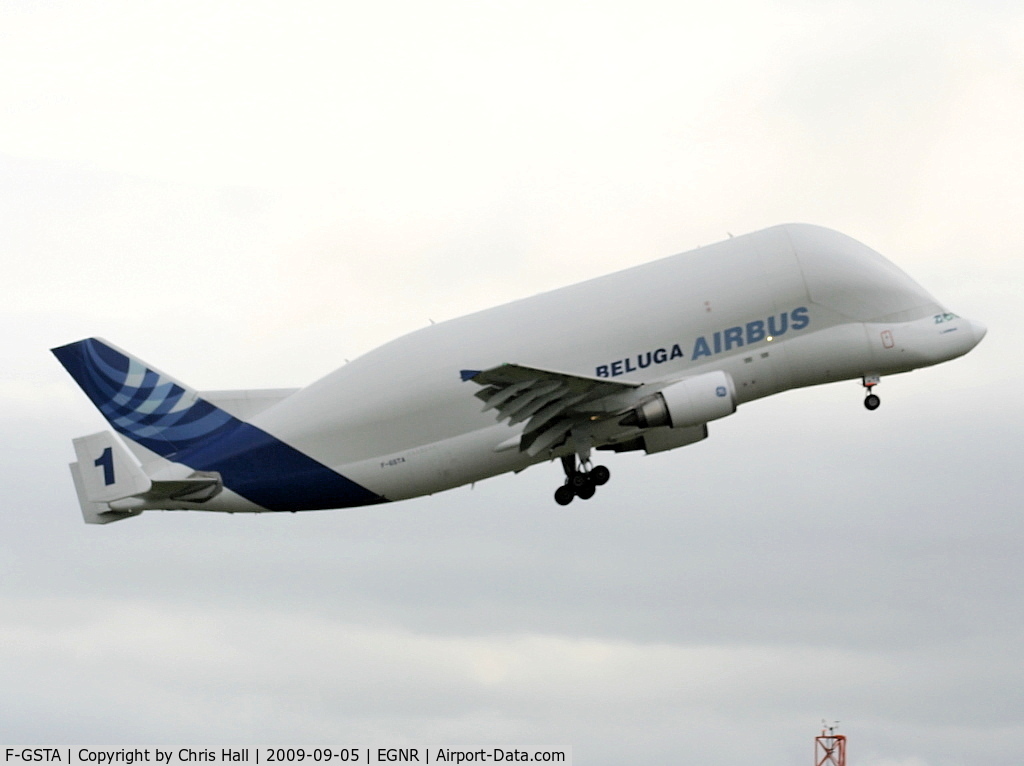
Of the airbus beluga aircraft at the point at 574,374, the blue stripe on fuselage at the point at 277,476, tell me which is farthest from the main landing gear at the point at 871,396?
the blue stripe on fuselage at the point at 277,476

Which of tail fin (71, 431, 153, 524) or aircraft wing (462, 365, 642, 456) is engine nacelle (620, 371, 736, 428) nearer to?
aircraft wing (462, 365, 642, 456)

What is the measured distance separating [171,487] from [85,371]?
7.00 meters

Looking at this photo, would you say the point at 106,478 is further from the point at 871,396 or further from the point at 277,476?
the point at 871,396

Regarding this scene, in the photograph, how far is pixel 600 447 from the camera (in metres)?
55.3

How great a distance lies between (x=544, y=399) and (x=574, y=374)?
1.30 m

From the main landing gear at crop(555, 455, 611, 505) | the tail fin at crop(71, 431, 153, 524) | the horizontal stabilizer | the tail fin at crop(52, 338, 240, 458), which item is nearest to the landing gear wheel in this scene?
the main landing gear at crop(555, 455, 611, 505)

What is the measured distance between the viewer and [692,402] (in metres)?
50.5

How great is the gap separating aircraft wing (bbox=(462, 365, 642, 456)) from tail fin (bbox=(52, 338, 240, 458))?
1095cm

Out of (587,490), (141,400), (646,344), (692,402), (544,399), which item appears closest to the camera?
(692,402)

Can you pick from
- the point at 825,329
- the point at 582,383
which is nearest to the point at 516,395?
the point at 582,383

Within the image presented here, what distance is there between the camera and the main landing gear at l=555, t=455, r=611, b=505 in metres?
54.7

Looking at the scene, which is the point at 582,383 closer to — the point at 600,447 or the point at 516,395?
the point at 516,395

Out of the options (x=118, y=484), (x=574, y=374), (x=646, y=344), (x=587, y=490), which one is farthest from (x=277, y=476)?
(x=646, y=344)

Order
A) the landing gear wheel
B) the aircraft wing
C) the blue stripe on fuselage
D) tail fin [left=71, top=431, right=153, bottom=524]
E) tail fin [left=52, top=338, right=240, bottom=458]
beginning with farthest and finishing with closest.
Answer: tail fin [left=52, top=338, right=240, bottom=458] < the landing gear wheel < tail fin [left=71, top=431, right=153, bottom=524] < the blue stripe on fuselage < the aircraft wing
